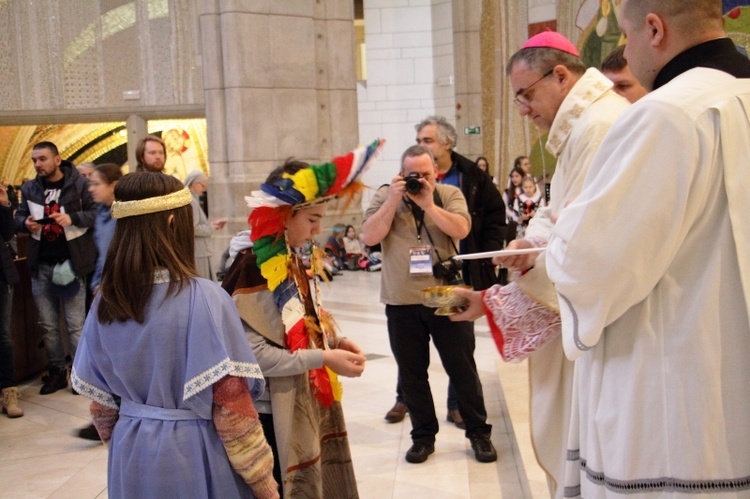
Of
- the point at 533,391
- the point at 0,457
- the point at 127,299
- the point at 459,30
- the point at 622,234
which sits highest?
the point at 459,30

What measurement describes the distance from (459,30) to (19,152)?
8.82 meters

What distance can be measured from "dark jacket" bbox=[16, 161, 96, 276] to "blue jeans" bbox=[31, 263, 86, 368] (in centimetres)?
10

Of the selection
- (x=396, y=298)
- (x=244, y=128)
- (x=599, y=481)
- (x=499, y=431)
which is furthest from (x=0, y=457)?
(x=244, y=128)

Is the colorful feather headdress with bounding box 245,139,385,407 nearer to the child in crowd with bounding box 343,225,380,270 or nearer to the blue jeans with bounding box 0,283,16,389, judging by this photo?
the blue jeans with bounding box 0,283,16,389

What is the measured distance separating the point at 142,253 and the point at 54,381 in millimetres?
4742

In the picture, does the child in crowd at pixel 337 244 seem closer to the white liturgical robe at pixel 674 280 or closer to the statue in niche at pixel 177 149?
the statue in niche at pixel 177 149

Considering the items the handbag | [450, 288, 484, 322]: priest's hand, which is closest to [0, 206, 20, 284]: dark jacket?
[450, 288, 484, 322]: priest's hand

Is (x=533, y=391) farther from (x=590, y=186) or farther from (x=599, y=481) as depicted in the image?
(x=590, y=186)

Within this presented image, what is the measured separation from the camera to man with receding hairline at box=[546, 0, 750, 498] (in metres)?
1.76

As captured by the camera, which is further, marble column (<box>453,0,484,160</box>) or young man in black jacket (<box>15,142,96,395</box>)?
marble column (<box>453,0,484,160</box>)

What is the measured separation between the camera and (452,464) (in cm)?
477

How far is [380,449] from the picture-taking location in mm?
5102

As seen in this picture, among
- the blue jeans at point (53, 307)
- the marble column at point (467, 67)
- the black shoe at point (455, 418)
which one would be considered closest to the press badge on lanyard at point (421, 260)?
the black shoe at point (455, 418)

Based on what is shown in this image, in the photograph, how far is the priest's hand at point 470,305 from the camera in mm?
2859
